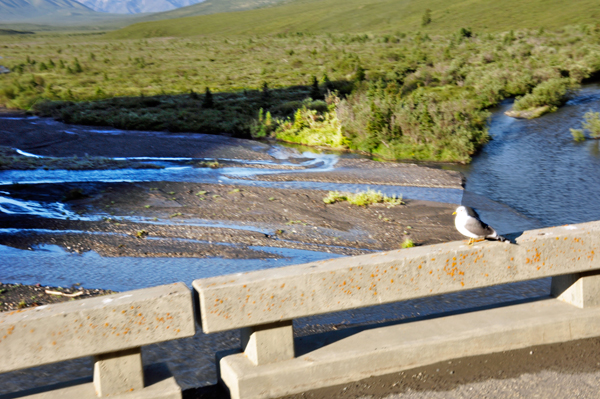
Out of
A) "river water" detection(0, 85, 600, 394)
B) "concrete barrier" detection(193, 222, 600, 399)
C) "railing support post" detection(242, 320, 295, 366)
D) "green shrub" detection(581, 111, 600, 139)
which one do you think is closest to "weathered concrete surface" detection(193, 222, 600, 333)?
"concrete barrier" detection(193, 222, 600, 399)

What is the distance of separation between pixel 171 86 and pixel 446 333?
33.3 m

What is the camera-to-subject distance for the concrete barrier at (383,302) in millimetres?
3479

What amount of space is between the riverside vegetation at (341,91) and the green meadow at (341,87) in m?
0.06

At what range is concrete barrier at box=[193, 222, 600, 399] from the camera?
3479mm

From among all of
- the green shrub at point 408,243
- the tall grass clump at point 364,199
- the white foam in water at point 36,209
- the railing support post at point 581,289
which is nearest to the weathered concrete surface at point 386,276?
the railing support post at point 581,289

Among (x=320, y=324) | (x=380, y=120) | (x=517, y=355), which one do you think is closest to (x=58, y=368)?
(x=320, y=324)

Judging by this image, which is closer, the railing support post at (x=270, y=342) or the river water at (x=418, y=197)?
the railing support post at (x=270, y=342)

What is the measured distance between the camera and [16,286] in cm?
735

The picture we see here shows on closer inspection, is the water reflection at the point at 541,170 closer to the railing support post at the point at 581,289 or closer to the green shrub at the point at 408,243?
the green shrub at the point at 408,243

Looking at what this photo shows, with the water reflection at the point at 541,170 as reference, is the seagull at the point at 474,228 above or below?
above

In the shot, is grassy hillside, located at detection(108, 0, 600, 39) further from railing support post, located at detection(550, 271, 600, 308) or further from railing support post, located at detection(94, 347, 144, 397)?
railing support post, located at detection(94, 347, 144, 397)

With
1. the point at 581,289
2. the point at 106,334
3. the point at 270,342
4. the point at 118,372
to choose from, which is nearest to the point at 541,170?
the point at 581,289

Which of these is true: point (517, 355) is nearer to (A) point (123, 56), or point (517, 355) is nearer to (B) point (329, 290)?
(B) point (329, 290)

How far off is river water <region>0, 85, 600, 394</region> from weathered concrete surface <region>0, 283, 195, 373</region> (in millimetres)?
1634
